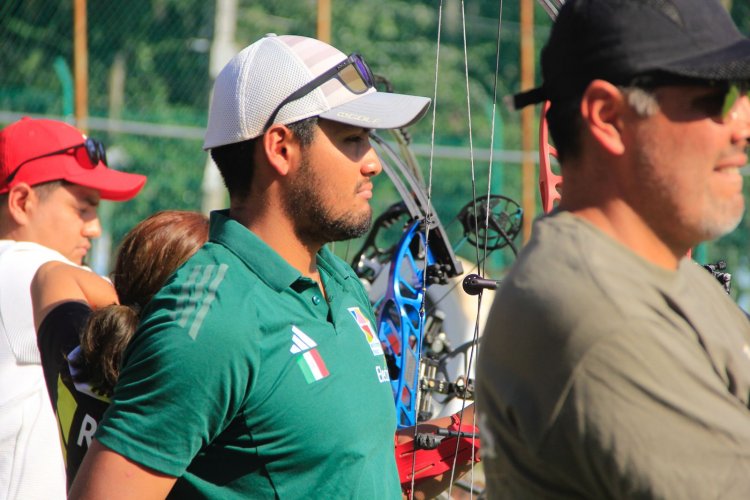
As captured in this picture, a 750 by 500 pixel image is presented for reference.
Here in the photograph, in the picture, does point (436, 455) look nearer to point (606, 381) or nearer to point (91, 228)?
point (91, 228)

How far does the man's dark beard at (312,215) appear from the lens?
7.78ft

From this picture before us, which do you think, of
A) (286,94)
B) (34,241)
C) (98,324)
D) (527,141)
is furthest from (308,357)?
(527,141)

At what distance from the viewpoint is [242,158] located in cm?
245

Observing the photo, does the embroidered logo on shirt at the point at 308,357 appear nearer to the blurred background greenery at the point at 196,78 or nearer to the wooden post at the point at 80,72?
the blurred background greenery at the point at 196,78

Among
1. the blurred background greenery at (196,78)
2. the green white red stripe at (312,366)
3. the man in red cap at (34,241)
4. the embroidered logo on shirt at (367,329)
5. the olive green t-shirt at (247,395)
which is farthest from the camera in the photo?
the blurred background greenery at (196,78)

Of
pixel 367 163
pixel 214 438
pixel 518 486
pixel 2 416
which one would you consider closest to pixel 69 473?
pixel 2 416

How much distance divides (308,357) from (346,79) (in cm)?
67

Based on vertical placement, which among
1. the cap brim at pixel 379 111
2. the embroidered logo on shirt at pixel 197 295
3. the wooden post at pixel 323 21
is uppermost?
the wooden post at pixel 323 21

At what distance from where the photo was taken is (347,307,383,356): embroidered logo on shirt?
2.37m

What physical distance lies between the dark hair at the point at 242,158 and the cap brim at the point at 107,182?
4.77 ft

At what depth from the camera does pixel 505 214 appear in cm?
413

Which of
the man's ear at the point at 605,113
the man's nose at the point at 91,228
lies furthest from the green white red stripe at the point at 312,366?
the man's nose at the point at 91,228

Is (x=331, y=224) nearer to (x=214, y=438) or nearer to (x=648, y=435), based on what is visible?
(x=214, y=438)

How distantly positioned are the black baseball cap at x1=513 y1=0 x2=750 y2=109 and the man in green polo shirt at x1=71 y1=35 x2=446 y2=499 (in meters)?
0.84
